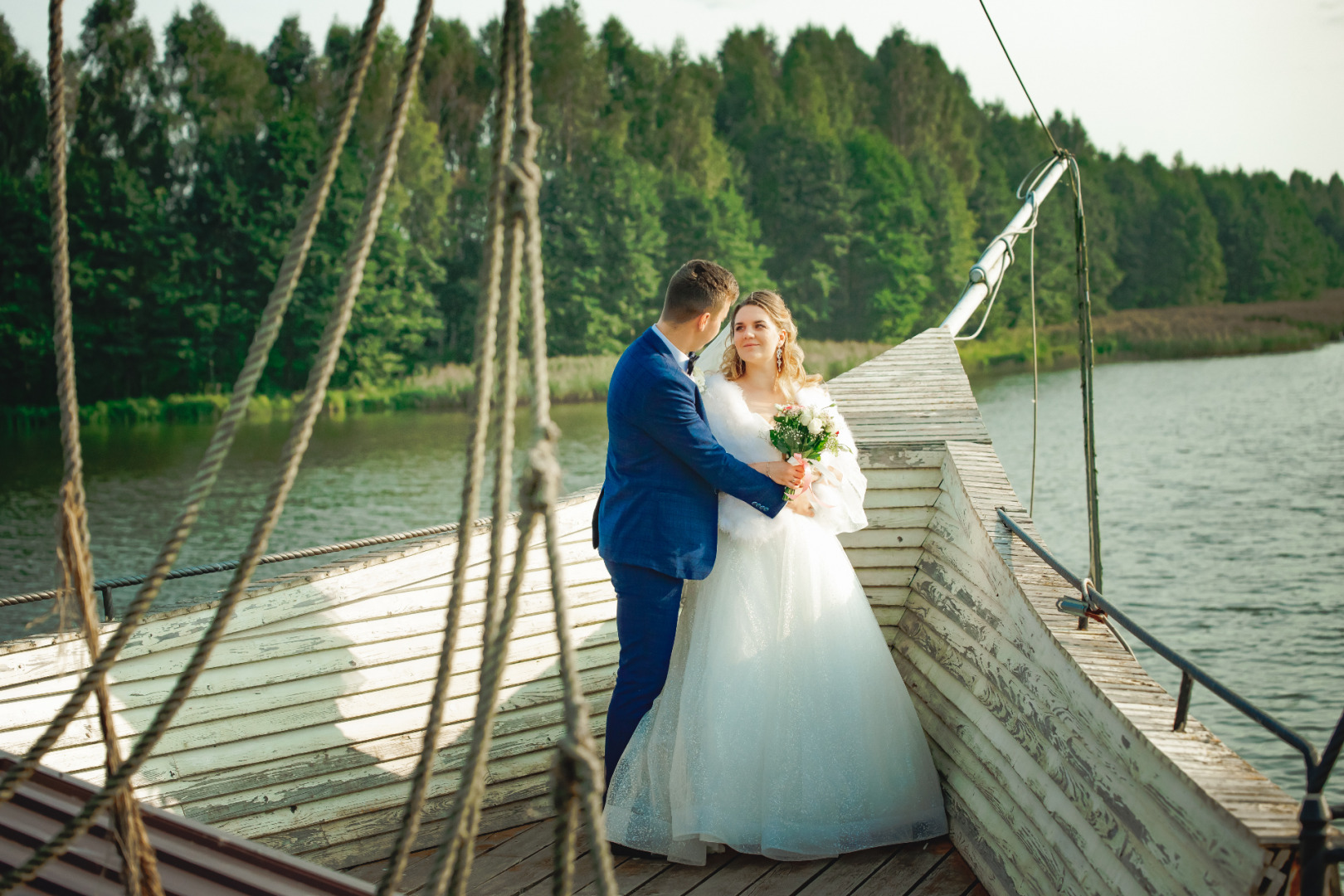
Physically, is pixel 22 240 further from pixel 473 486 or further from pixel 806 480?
pixel 473 486

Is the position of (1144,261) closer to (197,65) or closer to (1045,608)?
(197,65)

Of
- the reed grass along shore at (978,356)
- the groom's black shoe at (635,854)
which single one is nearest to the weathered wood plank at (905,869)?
the groom's black shoe at (635,854)

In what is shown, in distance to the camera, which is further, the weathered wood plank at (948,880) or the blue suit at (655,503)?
the blue suit at (655,503)

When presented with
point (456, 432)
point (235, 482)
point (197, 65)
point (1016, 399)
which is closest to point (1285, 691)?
point (235, 482)

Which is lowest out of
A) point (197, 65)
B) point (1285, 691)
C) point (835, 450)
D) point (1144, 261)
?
point (1285, 691)

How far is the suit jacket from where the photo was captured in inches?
112

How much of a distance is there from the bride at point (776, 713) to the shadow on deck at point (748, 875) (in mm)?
48

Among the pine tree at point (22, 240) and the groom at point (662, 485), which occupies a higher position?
the pine tree at point (22, 240)

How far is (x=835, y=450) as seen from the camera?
10.2 ft

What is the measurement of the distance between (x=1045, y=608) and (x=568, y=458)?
662 inches

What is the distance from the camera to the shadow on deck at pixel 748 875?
2.75m

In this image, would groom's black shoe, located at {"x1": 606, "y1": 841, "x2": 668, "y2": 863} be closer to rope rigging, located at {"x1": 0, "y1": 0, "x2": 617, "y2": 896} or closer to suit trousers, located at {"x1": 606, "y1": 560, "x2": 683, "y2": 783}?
suit trousers, located at {"x1": 606, "y1": 560, "x2": 683, "y2": 783}

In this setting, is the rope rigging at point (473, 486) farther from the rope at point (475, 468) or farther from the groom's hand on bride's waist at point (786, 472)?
the groom's hand on bride's waist at point (786, 472)

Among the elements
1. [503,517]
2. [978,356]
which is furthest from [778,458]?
[978,356]
